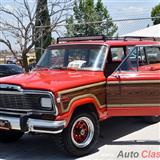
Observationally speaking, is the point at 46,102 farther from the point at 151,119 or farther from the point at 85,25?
the point at 85,25

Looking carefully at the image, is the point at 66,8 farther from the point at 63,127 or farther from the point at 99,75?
the point at 63,127

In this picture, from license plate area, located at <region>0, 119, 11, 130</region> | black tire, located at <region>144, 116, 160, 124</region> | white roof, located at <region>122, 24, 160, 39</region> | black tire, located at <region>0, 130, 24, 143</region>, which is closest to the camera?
license plate area, located at <region>0, 119, 11, 130</region>

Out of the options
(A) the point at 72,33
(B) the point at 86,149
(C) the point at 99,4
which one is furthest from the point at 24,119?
(C) the point at 99,4

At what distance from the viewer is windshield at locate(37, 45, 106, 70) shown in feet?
24.0

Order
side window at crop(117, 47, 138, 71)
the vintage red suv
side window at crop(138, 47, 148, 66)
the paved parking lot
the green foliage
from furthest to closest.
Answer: the green foliage, side window at crop(138, 47, 148, 66), side window at crop(117, 47, 138, 71), the paved parking lot, the vintage red suv

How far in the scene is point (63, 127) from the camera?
6.03 meters

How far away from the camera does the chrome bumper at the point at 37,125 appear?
19.6ft

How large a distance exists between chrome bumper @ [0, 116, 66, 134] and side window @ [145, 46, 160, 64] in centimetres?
295

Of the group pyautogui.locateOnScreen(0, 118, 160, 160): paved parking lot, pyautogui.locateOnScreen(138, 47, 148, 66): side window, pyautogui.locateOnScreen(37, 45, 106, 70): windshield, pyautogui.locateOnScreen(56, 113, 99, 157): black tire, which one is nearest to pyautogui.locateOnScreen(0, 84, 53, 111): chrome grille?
pyautogui.locateOnScreen(56, 113, 99, 157): black tire

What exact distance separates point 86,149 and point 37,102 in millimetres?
1121

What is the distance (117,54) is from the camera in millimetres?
7793

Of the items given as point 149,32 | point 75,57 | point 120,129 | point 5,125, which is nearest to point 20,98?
point 5,125

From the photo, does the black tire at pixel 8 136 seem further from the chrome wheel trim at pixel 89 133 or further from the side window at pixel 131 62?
the side window at pixel 131 62

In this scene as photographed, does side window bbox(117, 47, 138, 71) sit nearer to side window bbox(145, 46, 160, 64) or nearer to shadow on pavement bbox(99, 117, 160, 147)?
side window bbox(145, 46, 160, 64)
